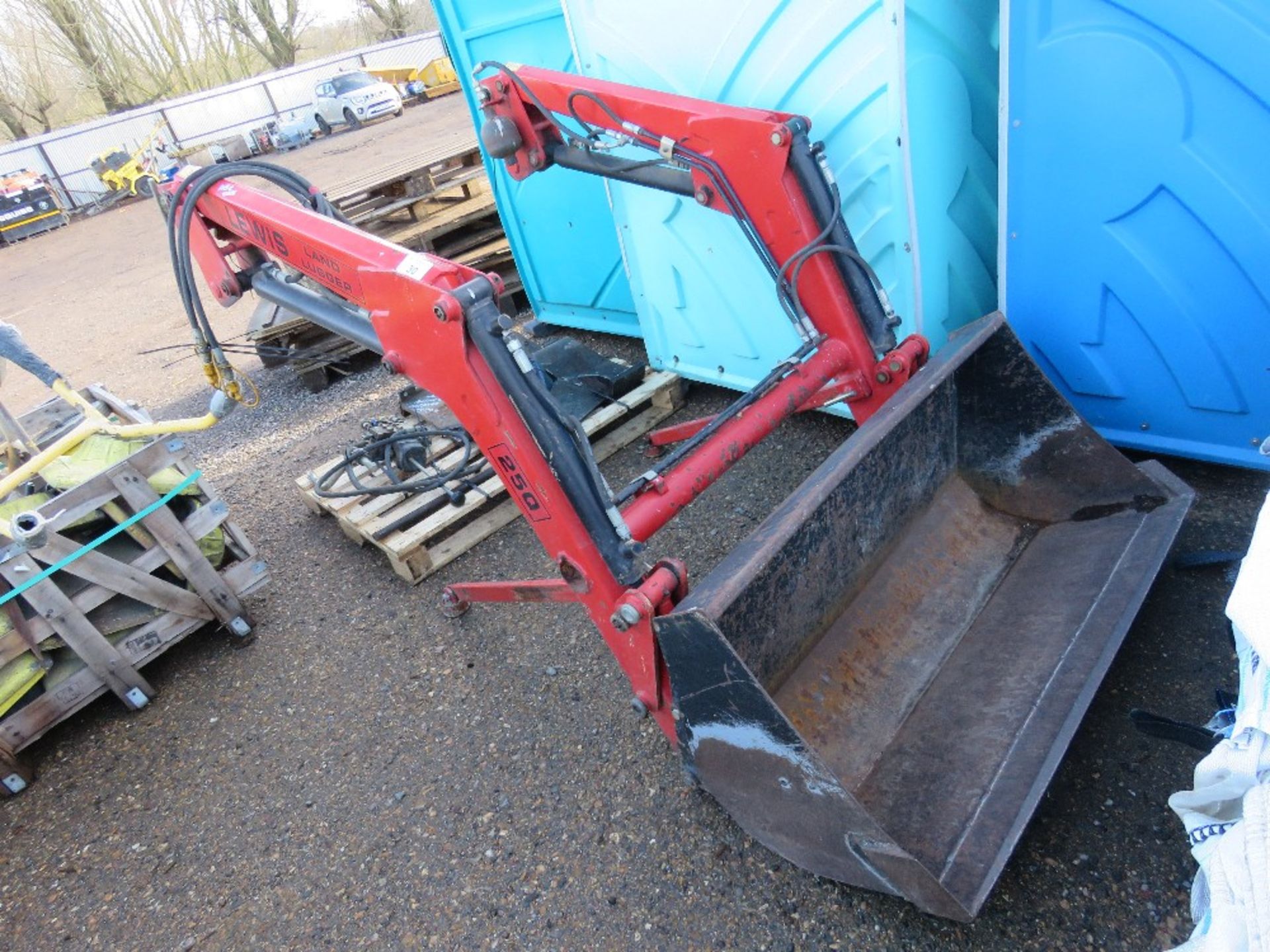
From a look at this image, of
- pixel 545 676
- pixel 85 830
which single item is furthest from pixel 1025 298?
pixel 85 830

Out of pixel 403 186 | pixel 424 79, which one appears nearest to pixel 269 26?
pixel 424 79

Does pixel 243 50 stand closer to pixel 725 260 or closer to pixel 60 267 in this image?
pixel 60 267

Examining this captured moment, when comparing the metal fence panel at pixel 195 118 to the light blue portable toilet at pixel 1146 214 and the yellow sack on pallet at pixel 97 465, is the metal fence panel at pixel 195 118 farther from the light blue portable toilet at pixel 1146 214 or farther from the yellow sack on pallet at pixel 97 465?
the light blue portable toilet at pixel 1146 214

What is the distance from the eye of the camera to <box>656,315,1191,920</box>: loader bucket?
5.54 feet

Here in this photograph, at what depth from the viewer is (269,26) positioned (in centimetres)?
3147

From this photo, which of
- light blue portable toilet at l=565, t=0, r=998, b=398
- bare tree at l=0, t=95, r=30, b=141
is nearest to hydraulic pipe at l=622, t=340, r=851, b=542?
light blue portable toilet at l=565, t=0, r=998, b=398

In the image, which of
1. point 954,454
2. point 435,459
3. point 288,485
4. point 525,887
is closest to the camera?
point 525,887

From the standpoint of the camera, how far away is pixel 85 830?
2719 mm

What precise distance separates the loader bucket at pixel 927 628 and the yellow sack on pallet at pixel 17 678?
2.34 meters

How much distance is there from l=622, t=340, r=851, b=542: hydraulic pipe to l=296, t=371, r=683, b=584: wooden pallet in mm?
1213

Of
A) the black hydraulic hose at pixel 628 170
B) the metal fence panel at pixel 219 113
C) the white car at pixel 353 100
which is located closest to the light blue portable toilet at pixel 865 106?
the black hydraulic hose at pixel 628 170

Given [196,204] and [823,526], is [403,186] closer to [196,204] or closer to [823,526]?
[196,204]

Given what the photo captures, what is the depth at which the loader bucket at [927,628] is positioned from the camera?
66.5 inches

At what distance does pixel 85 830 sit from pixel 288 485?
82.5 inches
